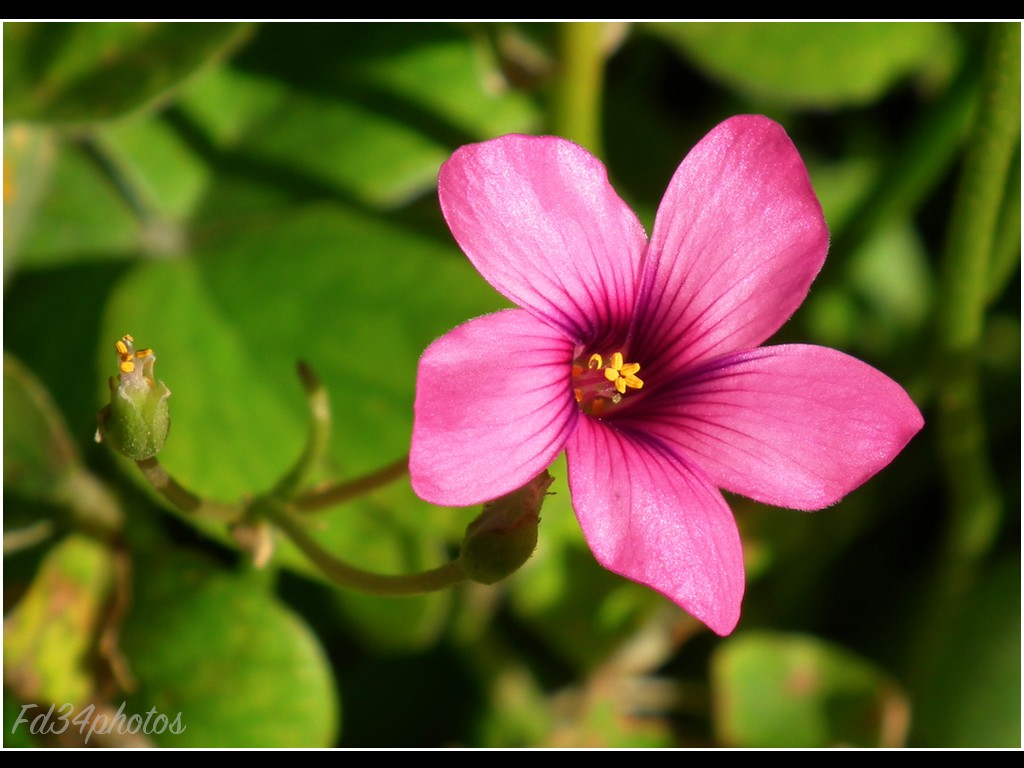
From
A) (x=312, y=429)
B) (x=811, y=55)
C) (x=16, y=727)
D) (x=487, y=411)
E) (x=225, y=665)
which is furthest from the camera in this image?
(x=811, y=55)

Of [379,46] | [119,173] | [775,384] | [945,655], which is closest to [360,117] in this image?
[379,46]

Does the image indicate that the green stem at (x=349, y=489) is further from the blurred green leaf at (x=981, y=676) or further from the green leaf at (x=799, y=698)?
the blurred green leaf at (x=981, y=676)

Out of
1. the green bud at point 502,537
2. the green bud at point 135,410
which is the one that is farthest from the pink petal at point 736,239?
the green bud at point 135,410

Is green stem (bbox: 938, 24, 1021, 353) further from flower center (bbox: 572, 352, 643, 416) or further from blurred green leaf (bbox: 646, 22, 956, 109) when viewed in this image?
flower center (bbox: 572, 352, 643, 416)

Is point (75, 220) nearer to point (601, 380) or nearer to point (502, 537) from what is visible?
point (601, 380)

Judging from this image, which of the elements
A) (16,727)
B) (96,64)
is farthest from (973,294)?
(16,727)

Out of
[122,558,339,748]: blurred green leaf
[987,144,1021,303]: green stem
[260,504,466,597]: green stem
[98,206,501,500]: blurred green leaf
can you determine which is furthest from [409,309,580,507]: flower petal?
[987,144,1021,303]: green stem
